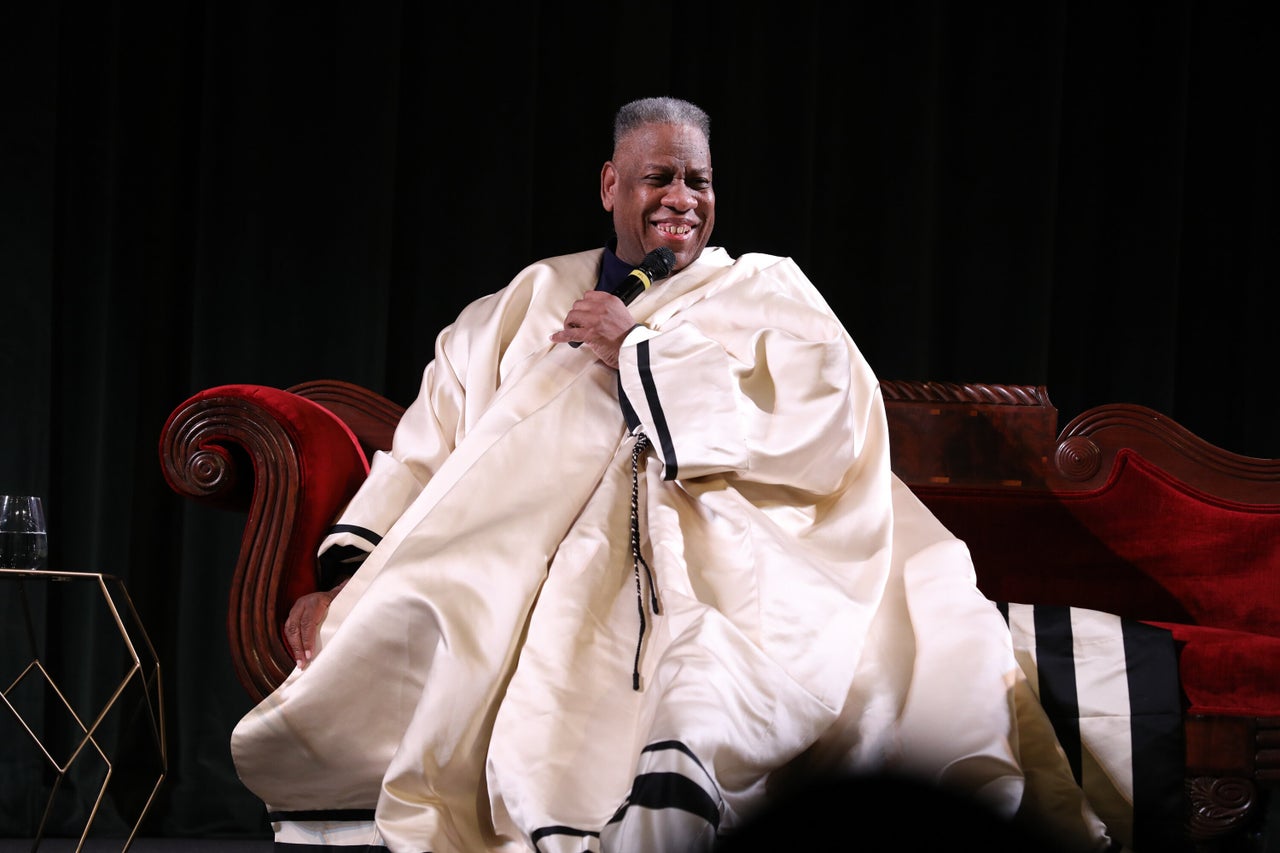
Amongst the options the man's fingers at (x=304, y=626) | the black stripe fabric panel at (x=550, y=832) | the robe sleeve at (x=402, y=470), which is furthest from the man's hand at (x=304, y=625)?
the black stripe fabric panel at (x=550, y=832)

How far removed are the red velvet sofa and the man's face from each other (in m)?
0.52

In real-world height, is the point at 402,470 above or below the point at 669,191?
below

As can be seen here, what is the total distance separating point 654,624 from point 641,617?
0.07 feet

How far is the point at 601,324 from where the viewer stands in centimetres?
183

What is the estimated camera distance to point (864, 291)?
9.66ft

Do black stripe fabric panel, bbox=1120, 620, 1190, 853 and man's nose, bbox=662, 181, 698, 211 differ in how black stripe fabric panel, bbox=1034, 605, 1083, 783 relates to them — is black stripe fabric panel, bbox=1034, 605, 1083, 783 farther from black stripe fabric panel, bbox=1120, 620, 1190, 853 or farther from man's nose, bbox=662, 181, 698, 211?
man's nose, bbox=662, 181, 698, 211

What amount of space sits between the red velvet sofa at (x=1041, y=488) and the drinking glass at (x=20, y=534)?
46 centimetres

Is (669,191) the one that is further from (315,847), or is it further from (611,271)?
(315,847)

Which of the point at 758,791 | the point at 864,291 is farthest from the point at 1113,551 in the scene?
the point at 758,791

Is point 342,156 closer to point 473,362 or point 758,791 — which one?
point 473,362

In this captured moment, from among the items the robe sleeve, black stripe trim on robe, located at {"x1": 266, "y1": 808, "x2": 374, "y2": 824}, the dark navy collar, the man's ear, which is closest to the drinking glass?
the robe sleeve

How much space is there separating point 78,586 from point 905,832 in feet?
8.98

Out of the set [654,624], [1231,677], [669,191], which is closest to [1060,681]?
A: [1231,677]

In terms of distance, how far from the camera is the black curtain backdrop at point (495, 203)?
Result: 271 centimetres
